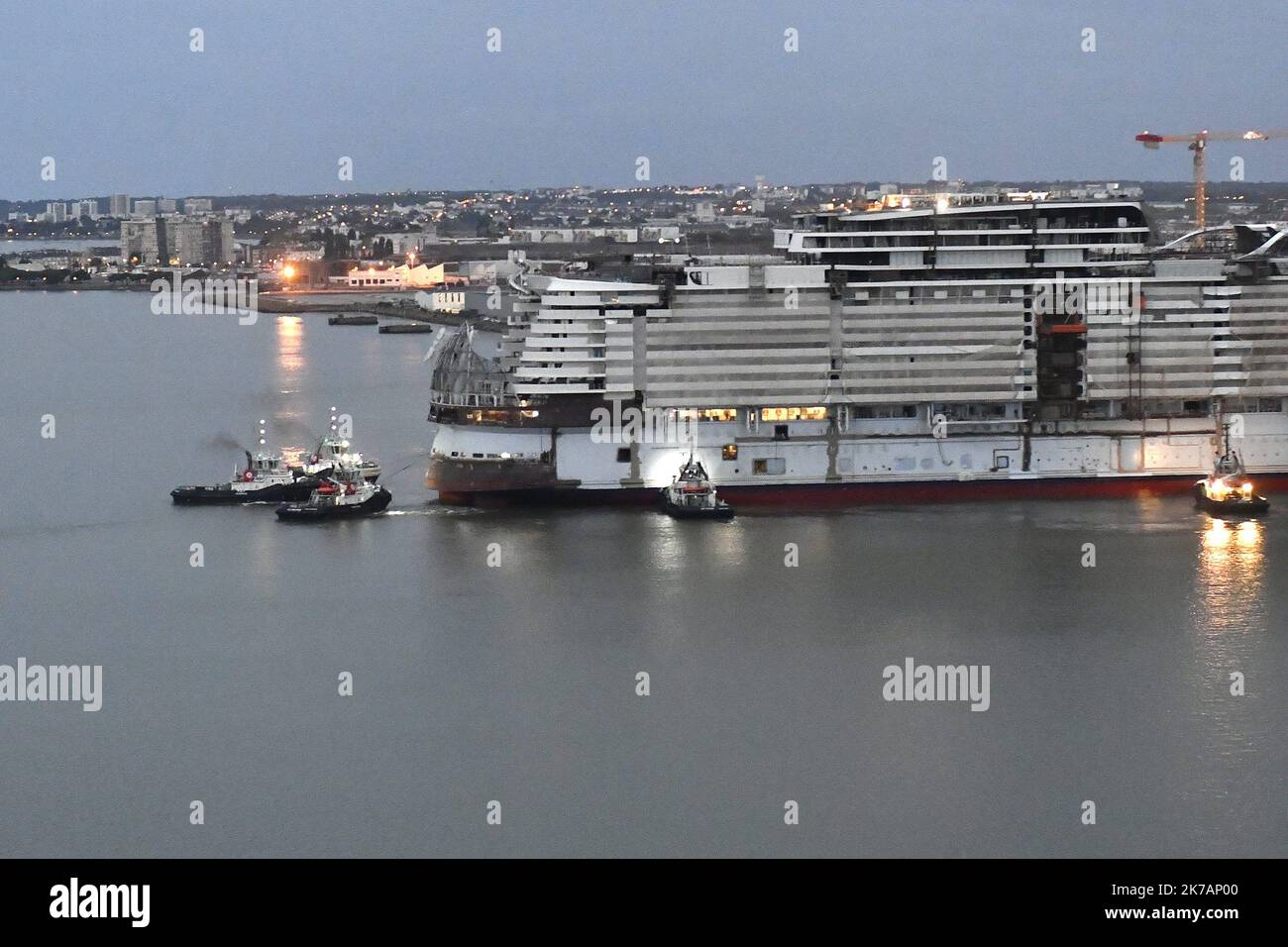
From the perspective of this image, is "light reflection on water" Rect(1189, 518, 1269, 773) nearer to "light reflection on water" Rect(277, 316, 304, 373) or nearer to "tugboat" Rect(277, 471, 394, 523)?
"tugboat" Rect(277, 471, 394, 523)

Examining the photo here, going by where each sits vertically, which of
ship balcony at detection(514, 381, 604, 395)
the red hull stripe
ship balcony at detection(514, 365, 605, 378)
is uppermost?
ship balcony at detection(514, 365, 605, 378)

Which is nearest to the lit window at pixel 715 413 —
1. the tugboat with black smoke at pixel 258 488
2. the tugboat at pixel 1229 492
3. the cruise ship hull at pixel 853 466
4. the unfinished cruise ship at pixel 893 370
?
the unfinished cruise ship at pixel 893 370

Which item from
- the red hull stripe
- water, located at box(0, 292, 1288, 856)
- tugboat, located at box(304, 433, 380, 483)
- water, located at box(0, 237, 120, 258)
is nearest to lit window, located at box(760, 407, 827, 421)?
the red hull stripe

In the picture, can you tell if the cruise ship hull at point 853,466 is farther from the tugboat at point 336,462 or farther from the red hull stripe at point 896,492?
the tugboat at point 336,462

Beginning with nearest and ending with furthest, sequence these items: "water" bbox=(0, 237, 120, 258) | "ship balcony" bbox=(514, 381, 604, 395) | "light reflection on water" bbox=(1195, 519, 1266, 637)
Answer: "light reflection on water" bbox=(1195, 519, 1266, 637)
"ship balcony" bbox=(514, 381, 604, 395)
"water" bbox=(0, 237, 120, 258)

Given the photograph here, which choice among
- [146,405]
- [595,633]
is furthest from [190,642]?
[146,405]

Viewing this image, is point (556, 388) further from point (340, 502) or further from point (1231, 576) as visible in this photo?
point (1231, 576)
